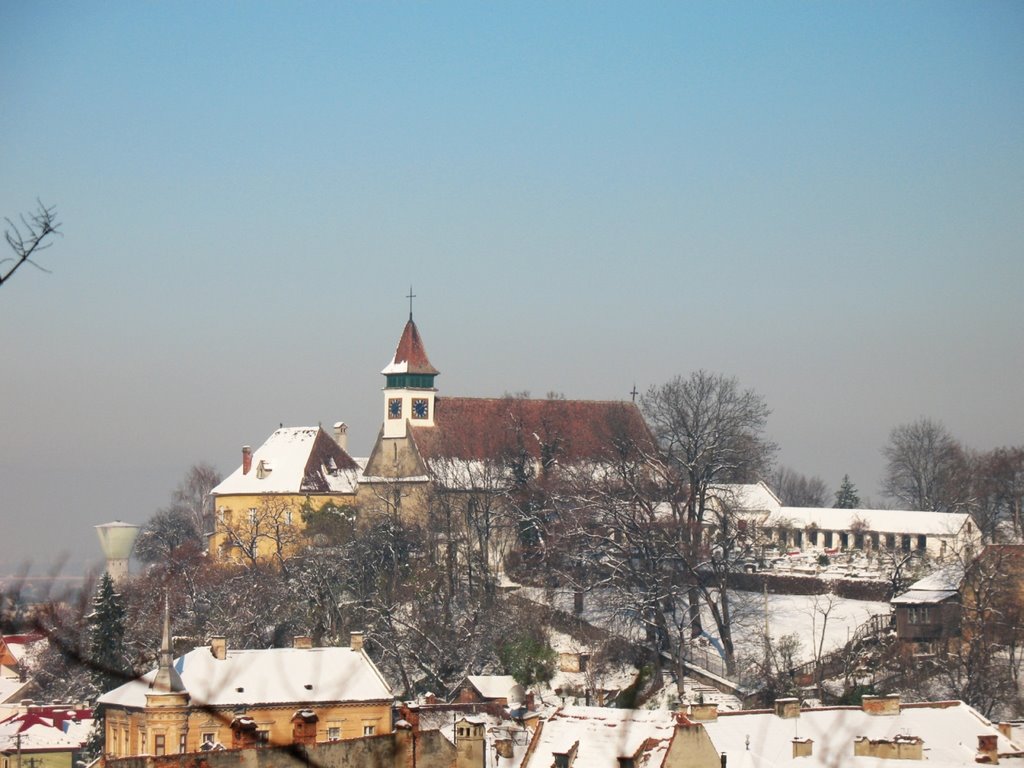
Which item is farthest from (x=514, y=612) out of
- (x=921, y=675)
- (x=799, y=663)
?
(x=921, y=675)

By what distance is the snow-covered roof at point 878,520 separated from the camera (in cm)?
6969

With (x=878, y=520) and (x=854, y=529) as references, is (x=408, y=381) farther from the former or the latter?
(x=878, y=520)

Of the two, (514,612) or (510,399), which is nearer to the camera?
(514,612)

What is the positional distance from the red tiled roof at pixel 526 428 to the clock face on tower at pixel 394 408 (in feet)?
5.21

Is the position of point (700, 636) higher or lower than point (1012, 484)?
lower

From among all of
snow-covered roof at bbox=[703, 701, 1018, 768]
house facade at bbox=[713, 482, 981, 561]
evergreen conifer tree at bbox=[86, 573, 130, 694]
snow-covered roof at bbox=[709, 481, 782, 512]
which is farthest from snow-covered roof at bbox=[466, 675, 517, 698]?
house facade at bbox=[713, 482, 981, 561]

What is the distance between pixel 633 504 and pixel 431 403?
21415 millimetres

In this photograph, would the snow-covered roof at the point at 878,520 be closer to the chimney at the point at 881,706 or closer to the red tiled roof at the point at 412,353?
the red tiled roof at the point at 412,353

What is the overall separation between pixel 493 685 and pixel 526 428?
1018 inches

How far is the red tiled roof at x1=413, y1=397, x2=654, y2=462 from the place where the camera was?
68688 mm

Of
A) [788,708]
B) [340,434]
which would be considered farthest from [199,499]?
[788,708]

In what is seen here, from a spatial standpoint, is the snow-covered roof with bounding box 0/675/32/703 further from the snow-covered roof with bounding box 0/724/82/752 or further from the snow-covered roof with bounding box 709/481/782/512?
the snow-covered roof with bounding box 709/481/782/512

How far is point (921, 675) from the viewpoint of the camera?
156 ft

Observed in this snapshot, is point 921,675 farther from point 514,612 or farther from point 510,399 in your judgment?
point 510,399
